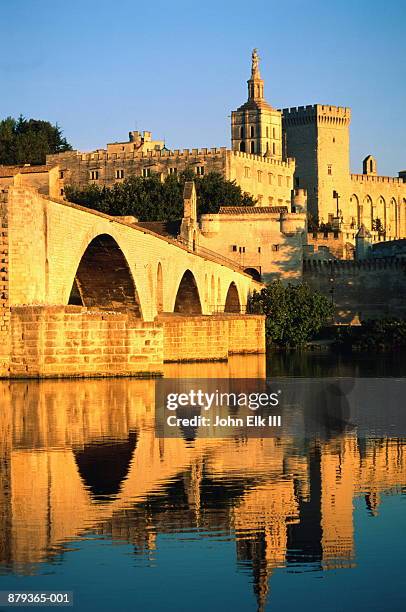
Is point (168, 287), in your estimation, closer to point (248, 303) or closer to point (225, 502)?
point (248, 303)

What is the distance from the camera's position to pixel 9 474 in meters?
20.0

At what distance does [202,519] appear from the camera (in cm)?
1647

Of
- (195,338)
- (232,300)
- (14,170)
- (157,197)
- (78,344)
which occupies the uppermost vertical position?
(157,197)

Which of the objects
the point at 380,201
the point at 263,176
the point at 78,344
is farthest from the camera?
the point at 380,201

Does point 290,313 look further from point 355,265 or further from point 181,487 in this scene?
point 181,487

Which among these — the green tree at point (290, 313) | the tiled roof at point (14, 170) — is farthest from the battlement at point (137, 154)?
the tiled roof at point (14, 170)

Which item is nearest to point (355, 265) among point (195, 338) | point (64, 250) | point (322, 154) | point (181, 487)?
point (195, 338)

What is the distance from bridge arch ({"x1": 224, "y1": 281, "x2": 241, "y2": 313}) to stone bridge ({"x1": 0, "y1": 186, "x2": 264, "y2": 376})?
94.9ft

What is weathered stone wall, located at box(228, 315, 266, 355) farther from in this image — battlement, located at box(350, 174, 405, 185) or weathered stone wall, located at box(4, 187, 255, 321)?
battlement, located at box(350, 174, 405, 185)

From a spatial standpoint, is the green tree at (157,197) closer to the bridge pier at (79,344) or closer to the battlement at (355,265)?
the battlement at (355,265)

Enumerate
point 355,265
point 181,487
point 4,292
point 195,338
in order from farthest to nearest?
point 355,265 → point 195,338 → point 4,292 → point 181,487

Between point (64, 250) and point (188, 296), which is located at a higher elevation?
point (64, 250)

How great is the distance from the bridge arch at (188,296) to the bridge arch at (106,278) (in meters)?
15.5

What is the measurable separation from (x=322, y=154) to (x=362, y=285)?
58898 millimetres
